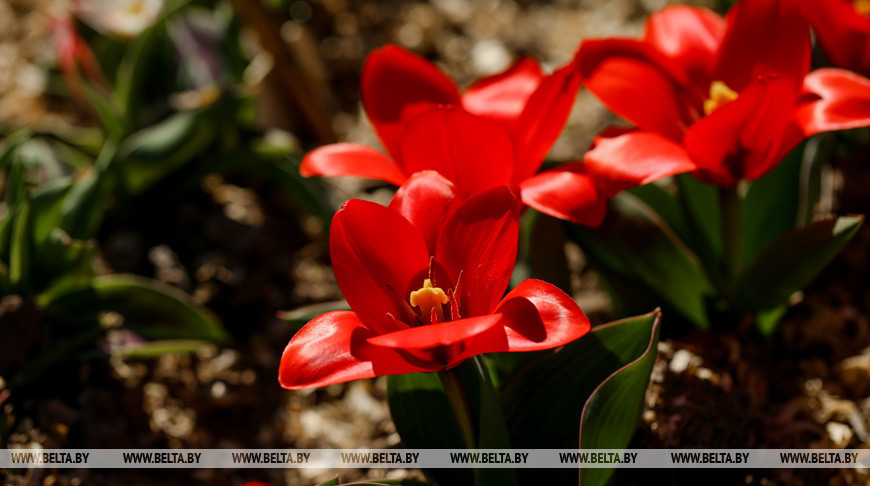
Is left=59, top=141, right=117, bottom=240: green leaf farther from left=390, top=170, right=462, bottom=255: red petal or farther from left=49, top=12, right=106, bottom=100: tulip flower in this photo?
left=390, top=170, right=462, bottom=255: red petal

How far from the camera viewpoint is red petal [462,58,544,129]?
1.07m

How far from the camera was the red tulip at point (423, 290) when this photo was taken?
736 millimetres

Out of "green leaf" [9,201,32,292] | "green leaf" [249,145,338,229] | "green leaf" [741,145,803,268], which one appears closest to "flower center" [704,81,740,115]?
"green leaf" [741,145,803,268]

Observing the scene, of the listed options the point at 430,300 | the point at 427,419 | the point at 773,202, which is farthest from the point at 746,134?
the point at 427,419

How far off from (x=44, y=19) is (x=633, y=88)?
6.78ft

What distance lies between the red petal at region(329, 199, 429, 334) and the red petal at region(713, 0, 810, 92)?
567mm

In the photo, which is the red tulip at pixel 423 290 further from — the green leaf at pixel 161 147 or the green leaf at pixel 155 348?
the green leaf at pixel 161 147

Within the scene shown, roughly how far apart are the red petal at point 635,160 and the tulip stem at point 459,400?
30 cm

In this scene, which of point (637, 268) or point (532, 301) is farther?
point (637, 268)

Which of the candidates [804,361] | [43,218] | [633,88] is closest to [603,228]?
[633,88]

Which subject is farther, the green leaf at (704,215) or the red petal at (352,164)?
the green leaf at (704,215)

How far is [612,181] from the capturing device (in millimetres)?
882

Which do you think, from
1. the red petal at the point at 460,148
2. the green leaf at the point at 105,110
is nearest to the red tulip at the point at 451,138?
the red petal at the point at 460,148

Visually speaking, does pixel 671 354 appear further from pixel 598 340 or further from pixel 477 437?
pixel 477 437
